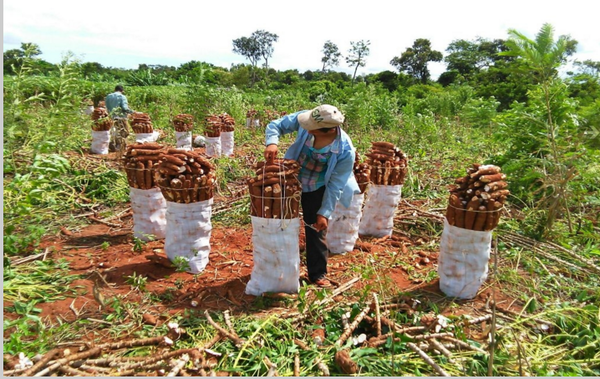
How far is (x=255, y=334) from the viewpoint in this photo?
8.43 ft

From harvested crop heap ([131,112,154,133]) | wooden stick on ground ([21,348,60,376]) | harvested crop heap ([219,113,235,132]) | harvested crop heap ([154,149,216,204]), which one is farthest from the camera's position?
harvested crop heap ([219,113,235,132])

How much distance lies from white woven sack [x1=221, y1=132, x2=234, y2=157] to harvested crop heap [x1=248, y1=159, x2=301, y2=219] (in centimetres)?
652

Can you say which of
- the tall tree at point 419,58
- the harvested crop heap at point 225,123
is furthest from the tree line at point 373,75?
the harvested crop heap at point 225,123

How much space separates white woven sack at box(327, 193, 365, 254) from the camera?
4.14 m

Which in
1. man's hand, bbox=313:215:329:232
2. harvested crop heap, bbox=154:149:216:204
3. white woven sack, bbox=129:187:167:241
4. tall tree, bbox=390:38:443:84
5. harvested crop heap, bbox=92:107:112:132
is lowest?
white woven sack, bbox=129:187:167:241

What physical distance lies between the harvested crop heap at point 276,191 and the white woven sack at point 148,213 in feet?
5.22

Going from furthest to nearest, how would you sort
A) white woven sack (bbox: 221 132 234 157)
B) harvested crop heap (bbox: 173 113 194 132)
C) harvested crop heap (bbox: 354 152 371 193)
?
1. white woven sack (bbox: 221 132 234 157)
2. harvested crop heap (bbox: 173 113 194 132)
3. harvested crop heap (bbox: 354 152 371 193)

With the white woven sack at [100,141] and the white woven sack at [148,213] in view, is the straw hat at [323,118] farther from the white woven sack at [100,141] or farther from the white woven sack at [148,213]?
the white woven sack at [100,141]

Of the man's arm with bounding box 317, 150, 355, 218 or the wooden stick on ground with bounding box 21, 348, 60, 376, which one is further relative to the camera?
the man's arm with bounding box 317, 150, 355, 218

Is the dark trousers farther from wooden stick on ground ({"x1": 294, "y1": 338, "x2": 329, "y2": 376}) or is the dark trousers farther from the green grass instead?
wooden stick on ground ({"x1": 294, "y1": 338, "x2": 329, "y2": 376})

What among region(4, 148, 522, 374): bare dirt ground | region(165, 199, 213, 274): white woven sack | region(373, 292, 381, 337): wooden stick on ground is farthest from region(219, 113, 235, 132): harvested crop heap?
region(373, 292, 381, 337): wooden stick on ground

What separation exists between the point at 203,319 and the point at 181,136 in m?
6.43

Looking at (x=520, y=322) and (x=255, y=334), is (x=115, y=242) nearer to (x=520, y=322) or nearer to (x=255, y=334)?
(x=255, y=334)

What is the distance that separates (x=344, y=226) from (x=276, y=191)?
4.73ft
